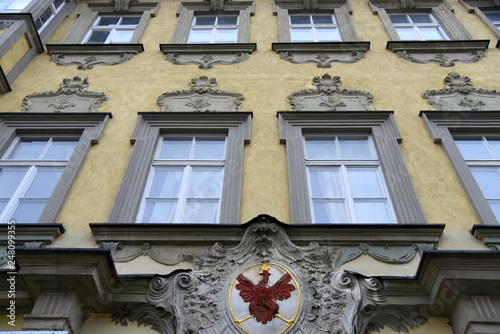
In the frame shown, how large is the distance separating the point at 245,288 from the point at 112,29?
7.47 metres

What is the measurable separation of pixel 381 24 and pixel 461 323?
698cm

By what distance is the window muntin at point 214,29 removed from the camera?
30.5 ft

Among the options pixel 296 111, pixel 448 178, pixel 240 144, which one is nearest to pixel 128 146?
pixel 240 144

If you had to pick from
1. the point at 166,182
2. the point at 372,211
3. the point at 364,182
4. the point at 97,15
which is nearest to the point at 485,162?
the point at 364,182

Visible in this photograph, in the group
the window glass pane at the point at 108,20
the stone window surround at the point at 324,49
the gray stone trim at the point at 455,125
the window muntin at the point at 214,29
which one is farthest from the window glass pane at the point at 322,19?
the window glass pane at the point at 108,20

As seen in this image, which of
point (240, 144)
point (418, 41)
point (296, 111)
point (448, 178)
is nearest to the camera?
point (448, 178)

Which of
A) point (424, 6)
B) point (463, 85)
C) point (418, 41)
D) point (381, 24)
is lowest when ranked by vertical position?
point (463, 85)

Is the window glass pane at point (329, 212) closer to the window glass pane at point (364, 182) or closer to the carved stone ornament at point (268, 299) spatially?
the window glass pane at point (364, 182)

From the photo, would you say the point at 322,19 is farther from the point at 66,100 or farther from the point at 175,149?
the point at 66,100

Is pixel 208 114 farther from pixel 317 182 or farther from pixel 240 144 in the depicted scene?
pixel 317 182

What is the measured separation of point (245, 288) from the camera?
434cm

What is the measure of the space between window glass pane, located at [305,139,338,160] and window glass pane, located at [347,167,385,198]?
0.41 meters

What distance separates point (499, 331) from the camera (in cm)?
384

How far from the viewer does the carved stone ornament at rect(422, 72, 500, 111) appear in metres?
6.89
